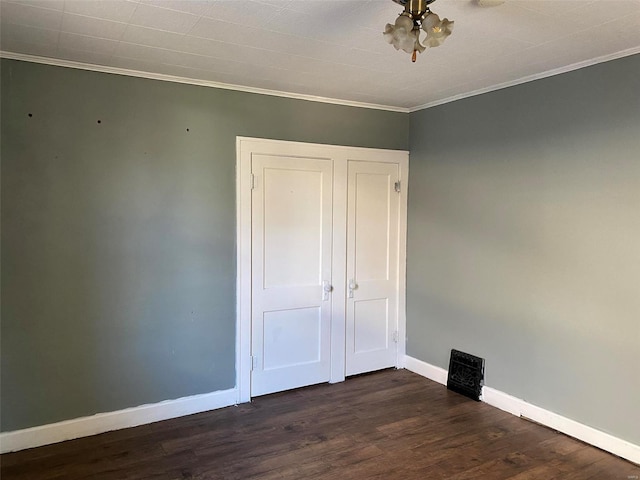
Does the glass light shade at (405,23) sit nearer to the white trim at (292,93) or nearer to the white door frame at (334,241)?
the white trim at (292,93)

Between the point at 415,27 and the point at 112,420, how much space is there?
304cm

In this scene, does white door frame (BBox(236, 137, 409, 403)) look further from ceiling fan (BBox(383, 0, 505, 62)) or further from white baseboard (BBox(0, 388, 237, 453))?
ceiling fan (BBox(383, 0, 505, 62))

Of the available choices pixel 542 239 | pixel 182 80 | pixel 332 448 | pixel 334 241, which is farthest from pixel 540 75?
pixel 332 448

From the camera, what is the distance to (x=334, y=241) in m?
4.00

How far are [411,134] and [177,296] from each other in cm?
→ 255

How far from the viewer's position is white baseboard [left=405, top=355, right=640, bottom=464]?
111 inches

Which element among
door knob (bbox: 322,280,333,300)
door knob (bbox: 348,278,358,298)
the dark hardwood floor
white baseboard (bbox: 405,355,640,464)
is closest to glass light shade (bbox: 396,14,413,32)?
the dark hardwood floor

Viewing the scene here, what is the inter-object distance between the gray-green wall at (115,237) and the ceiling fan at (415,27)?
1910mm

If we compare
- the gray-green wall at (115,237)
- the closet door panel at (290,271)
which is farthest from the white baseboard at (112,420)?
the closet door panel at (290,271)

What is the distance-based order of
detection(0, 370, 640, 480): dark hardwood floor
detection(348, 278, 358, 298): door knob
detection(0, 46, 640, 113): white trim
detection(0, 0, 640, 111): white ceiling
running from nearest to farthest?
detection(0, 0, 640, 111): white ceiling → detection(0, 370, 640, 480): dark hardwood floor → detection(0, 46, 640, 113): white trim → detection(348, 278, 358, 298): door knob

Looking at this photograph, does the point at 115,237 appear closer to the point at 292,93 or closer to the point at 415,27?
the point at 292,93

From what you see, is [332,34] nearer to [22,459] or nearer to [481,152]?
[481,152]

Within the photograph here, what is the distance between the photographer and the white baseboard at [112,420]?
291 cm

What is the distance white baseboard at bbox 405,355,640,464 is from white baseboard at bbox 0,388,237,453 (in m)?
1.95
